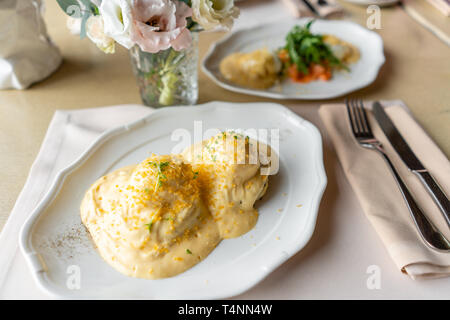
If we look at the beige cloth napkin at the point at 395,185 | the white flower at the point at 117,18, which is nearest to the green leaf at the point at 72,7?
the white flower at the point at 117,18

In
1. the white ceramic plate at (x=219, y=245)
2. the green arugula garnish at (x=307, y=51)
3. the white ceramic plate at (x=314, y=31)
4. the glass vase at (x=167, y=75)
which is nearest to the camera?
the white ceramic plate at (x=219, y=245)

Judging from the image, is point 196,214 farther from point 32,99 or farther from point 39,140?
point 32,99

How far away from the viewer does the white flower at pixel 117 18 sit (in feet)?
4.28

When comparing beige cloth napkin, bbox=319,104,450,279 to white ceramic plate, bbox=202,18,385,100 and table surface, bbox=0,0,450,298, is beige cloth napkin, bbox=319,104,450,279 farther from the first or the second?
white ceramic plate, bbox=202,18,385,100

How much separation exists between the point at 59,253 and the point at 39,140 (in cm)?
80

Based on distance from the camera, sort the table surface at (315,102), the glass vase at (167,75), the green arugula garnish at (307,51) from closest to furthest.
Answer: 1. the table surface at (315,102)
2. the glass vase at (167,75)
3. the green arugula garnish at (307,51)

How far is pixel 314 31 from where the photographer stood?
2.58 meters

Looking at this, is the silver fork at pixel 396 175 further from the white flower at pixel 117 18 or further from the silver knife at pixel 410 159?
the white flower at pixel 117 18

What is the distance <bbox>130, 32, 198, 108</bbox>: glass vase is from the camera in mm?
1733

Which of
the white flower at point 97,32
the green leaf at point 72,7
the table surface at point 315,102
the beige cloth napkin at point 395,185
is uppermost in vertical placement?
the green leaf at point 72,7

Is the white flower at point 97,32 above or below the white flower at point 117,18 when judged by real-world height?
below

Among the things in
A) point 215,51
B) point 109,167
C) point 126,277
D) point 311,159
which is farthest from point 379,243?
point 215,51

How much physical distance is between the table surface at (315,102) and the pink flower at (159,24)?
0.64 m

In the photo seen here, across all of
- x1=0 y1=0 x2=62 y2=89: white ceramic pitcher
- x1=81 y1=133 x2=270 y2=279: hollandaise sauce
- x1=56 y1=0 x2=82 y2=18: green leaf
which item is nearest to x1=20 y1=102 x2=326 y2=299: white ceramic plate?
x1=81 y1=133 x2=270 y2=279: hollandaise sauce
